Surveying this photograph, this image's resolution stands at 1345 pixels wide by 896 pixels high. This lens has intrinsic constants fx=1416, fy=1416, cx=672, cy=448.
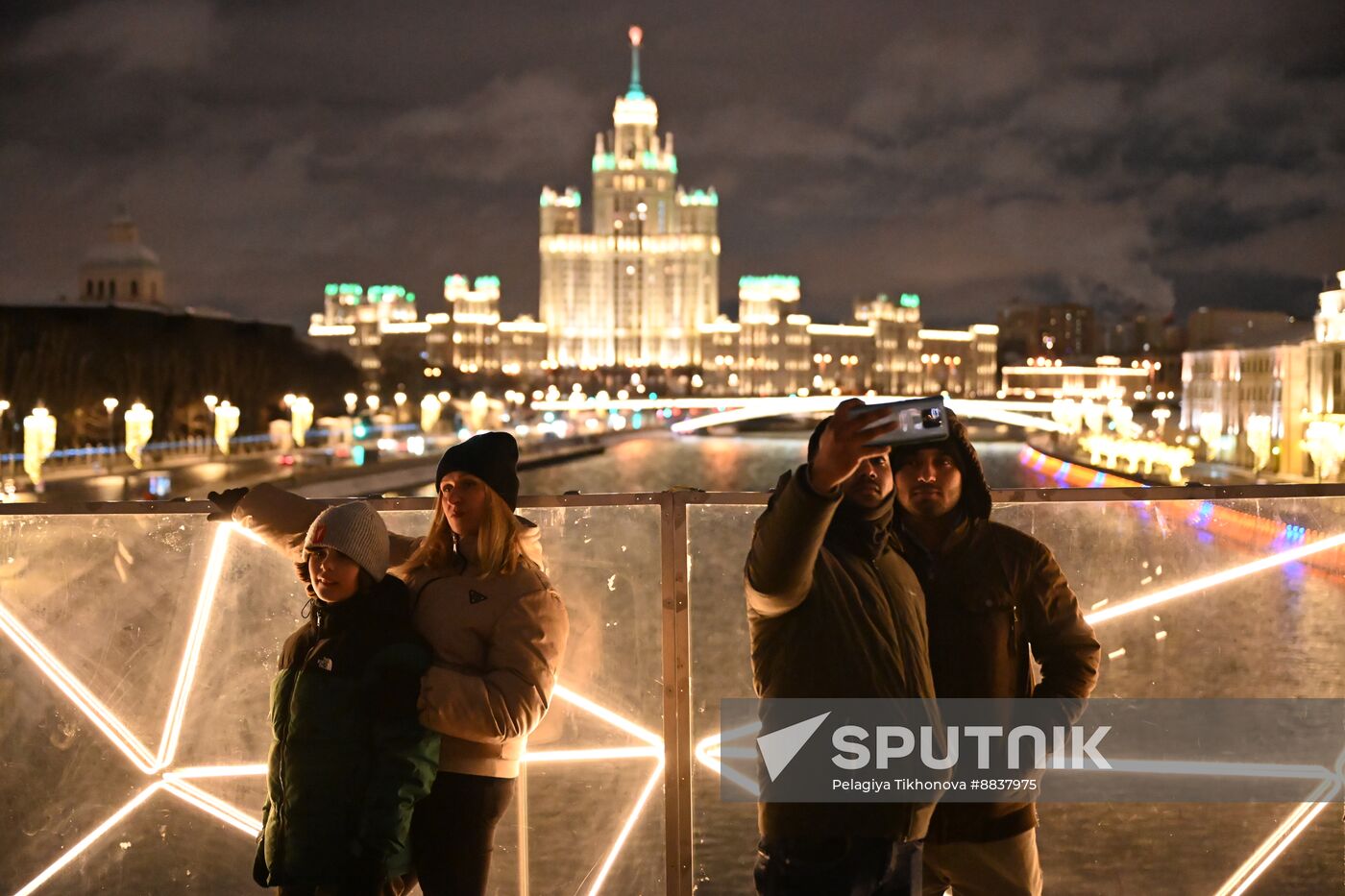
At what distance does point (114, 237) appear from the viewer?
140 ft

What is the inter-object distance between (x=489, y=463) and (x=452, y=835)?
0.38m

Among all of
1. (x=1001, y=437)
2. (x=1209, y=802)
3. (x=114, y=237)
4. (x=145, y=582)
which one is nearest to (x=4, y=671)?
(x=145, y=582)

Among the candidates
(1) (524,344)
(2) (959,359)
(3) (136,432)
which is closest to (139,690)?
(3) (136,432)

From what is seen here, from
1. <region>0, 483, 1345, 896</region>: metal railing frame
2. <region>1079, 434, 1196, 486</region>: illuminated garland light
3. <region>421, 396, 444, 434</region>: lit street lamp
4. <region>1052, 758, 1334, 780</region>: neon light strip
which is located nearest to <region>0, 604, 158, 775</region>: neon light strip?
<region>0, 483, 1345, 896</region>: metal railing frame

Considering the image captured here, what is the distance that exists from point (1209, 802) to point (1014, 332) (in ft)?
280

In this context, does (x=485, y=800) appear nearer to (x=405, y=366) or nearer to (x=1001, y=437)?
(x=1001, y=437)

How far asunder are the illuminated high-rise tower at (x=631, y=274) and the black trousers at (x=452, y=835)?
53.1 meters

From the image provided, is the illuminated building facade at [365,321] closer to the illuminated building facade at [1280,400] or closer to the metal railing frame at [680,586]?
the illuminated building facade at [1280,400]

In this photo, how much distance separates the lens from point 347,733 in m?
1.36

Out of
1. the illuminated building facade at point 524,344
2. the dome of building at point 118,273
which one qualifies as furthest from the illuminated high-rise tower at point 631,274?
the dome of building at point 118,273

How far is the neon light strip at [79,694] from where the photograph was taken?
1712mm

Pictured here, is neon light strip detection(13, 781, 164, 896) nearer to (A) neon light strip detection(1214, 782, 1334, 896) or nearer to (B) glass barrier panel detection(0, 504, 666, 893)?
(B) glass barrier panel detection(0, 504, 666, 893)

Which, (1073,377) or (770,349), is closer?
(770,349)

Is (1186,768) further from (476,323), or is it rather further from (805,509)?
(476,323)
